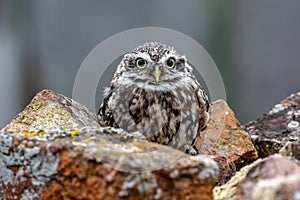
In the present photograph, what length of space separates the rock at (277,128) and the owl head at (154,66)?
63 centimetres

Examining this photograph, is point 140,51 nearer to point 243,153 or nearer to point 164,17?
point 243,153

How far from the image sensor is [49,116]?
3131mm

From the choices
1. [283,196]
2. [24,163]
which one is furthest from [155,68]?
[283,196]

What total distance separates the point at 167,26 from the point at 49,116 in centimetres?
379

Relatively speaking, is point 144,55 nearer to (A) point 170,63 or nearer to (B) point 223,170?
(A) point 170,63

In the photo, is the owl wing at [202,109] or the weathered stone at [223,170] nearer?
the weathered stone at [223,170]

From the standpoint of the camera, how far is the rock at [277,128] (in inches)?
140

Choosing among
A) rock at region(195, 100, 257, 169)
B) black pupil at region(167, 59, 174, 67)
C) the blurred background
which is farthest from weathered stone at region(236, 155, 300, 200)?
the blurred background

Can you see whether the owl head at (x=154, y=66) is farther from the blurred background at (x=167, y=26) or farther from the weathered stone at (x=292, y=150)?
the blurred background at (x=167, y=26)

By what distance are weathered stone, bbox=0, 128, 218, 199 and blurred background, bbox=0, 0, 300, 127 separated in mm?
4573

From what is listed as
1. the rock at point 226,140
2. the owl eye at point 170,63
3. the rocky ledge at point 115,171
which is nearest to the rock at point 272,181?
the rocky ledge at point 115,171

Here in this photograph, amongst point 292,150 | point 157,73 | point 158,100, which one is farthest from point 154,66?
point 292,150

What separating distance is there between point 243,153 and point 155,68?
0.70 meters

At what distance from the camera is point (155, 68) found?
3.43 metres
